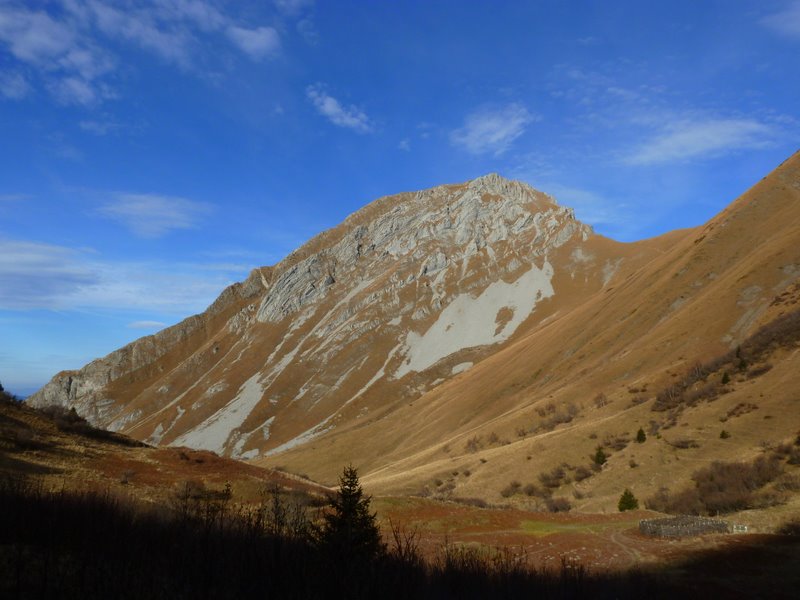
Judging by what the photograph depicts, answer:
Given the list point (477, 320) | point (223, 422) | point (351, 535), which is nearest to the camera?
point (351, 535)

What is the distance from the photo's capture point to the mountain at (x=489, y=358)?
1478 inches

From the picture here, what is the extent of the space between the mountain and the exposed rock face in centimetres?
67

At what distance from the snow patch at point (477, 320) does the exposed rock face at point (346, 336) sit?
1.44ft

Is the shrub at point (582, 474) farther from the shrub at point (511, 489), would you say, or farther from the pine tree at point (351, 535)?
the pine tree at point (351, 535)

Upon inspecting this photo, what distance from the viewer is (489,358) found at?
101812mm

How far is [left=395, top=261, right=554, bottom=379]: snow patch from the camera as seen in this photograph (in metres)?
Answer: 137

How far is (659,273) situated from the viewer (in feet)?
237

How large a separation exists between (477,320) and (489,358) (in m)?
43.6

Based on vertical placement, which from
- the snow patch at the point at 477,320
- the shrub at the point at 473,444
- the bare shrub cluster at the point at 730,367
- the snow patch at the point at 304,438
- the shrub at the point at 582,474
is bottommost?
the snow patch at the point at 304,438

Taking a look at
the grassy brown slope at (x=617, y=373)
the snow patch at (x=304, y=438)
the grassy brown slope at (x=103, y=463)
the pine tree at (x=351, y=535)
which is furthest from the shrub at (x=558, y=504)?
the snow patch at (x=304, y=438)

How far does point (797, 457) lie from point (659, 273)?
53.4m

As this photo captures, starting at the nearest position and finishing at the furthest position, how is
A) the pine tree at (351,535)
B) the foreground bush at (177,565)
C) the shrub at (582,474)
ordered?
the foreground bush at (177,565)
the pine tree at (351,535)
the shrub at (582,474)

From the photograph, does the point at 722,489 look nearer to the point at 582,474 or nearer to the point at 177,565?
the point at 582,474

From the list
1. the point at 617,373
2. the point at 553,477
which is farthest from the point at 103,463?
the point at 617,373
